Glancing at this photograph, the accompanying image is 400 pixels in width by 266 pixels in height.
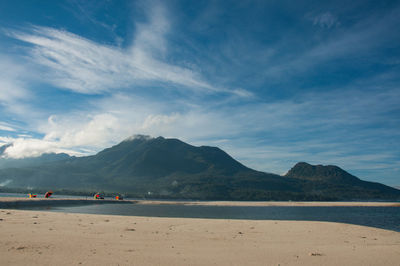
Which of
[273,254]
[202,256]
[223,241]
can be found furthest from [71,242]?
[273,254]

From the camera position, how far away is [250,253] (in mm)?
12406

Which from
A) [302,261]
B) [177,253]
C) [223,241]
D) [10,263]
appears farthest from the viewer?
[223,241]

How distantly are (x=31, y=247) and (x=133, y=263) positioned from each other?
4.97m

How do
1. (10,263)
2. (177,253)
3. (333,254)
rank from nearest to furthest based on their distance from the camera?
1. (10,263)
2. (177,253)
3. (333,254)

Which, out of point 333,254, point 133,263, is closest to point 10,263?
point 133,263

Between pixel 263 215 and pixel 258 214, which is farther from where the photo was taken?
pixel 258 214

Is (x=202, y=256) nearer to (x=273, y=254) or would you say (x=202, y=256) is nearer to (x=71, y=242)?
(x=273, y=254)

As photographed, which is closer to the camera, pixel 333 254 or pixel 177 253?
pixel 177 253

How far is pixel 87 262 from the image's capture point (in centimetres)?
970

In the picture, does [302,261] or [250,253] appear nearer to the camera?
[302,261]

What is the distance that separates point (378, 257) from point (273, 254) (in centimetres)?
460

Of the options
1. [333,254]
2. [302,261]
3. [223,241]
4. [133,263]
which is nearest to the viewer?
[133,263]

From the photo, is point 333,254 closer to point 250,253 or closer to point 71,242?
point 250,253

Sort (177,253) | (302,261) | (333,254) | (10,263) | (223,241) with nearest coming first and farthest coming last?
(10,263) < (302,261) < (177,253) < (333,254) < (223,241)
